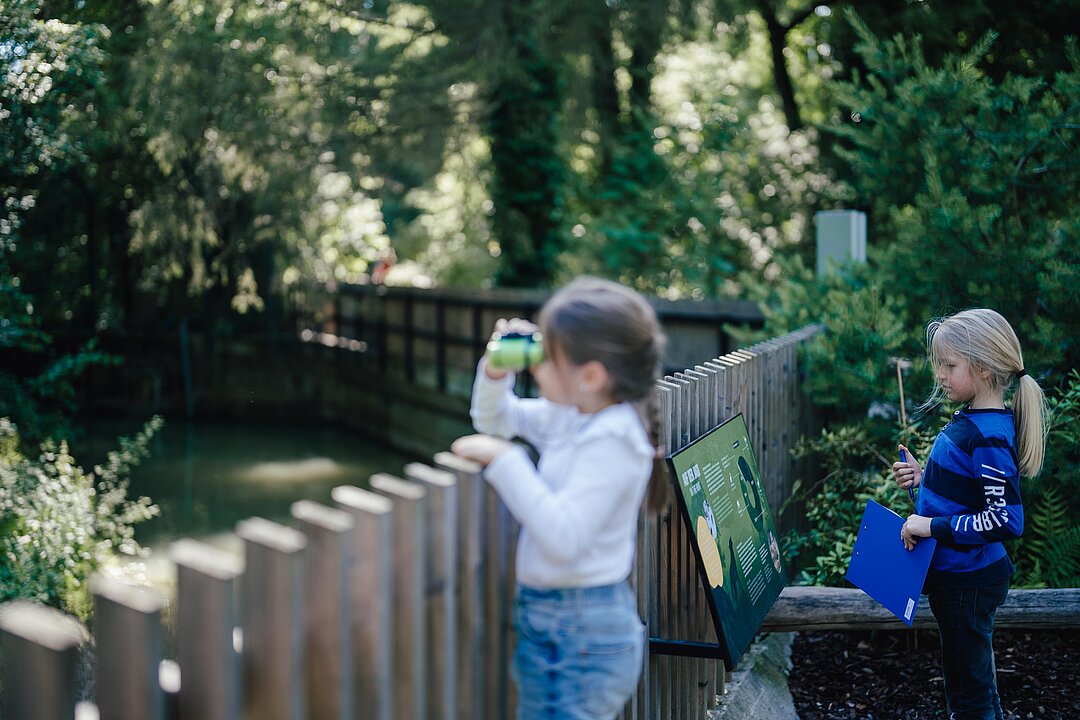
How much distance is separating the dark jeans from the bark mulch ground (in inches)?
40.0

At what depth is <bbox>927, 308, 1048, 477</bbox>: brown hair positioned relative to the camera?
3.37m

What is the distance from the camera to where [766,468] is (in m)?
5.32

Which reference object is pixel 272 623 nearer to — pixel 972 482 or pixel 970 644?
pixel 972 482

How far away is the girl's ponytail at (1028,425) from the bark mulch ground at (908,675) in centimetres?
150

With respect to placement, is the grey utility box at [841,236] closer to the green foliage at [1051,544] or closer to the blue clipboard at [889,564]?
the green foliage at [1051,544]

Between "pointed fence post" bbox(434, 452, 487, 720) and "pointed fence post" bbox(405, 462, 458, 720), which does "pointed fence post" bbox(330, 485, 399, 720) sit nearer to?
"pointed fence post" bbox(405, 462, 458, 720)

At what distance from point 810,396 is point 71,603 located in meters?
4.78

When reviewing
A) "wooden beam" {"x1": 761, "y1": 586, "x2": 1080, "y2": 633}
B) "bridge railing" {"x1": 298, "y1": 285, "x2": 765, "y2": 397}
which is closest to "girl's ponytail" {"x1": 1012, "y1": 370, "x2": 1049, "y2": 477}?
"wooden beam" {"x1": 761, "y1": 586, "x2": 1080, "y2": 633}

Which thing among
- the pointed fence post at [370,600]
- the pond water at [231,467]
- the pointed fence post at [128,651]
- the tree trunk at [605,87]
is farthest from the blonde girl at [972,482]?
the tree trunk at [605,87]

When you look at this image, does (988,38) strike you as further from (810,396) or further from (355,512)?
(355,512)

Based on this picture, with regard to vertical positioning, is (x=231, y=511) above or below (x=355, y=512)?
below

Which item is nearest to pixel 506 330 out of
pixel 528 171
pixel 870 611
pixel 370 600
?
pixel 370 600

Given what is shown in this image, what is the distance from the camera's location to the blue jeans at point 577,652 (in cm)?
232

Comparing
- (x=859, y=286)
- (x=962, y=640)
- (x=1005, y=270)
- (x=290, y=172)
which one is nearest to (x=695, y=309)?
(x=859, y=286)
